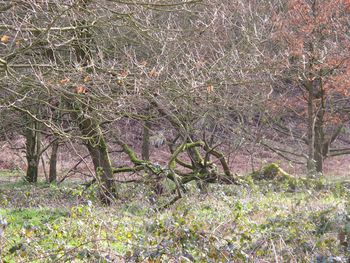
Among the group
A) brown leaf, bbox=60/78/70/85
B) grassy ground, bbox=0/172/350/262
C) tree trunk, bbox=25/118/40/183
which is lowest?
grassy ground, bbox=0/172/350/262

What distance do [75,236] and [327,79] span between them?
39.7 ft

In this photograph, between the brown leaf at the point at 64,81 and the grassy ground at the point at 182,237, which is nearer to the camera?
the grassy ground at the point at 182,237

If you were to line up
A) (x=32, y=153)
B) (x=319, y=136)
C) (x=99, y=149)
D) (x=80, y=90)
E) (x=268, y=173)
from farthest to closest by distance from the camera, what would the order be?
1. (x=319, y=136)
2. (x=32, y=153)
3. (x=268, y=173)
4. (x=99, y=149)
5. (x=80, y=90)

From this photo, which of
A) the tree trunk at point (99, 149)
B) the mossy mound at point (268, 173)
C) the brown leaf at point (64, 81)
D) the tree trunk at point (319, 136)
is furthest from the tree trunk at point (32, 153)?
the tree trunk at point (319, 136)

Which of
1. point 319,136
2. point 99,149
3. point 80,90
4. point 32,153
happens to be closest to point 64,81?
point 80,90

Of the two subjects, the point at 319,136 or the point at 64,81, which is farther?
the point at 319,136

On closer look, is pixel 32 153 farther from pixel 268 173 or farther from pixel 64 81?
pixel 64 81

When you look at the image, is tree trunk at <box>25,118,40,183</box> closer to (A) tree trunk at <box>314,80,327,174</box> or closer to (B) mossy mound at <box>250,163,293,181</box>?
(B) mossy mound at <box>250,163,293,181</box>

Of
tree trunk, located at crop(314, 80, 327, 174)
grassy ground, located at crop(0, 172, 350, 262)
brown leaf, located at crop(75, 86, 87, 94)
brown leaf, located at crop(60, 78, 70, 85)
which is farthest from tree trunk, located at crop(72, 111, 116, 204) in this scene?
tree trunk, located at crop(314, 80, 327, 174)

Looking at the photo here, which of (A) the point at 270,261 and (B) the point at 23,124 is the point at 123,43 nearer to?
(B) the point at 23,124

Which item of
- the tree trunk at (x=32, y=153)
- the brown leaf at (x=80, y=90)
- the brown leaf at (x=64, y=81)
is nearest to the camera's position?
the brown leaf at (x=64, y=81)

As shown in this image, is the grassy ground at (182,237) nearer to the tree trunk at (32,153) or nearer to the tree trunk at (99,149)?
the tree trunk at (99,149)

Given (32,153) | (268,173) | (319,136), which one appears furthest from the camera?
(319,136)

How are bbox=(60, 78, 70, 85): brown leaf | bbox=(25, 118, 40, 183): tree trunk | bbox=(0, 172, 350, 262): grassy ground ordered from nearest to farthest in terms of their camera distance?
bbox=(0, 172, 350, 262): grassy ground < bbox=(60, 78, 70, 85): brown leaf < bbox=(25, 118, 40, 183): tree trunk
